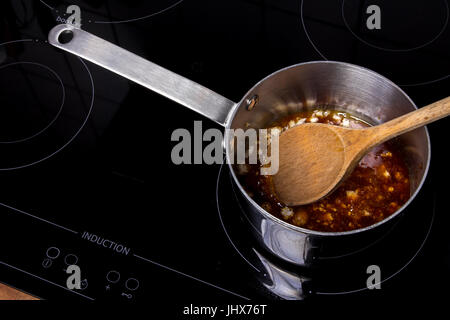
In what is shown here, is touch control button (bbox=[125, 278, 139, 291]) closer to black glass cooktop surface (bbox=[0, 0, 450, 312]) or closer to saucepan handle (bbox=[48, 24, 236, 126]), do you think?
black glass cooktop surface (bbox=[0, 0, 450, 312])

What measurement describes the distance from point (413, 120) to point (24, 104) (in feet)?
2.31

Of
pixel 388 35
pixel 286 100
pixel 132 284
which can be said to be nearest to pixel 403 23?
pixel 388 35

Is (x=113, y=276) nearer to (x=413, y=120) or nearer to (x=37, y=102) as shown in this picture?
(x=37, y=102)

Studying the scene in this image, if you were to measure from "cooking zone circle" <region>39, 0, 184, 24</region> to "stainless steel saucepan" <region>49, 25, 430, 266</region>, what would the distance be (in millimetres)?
114

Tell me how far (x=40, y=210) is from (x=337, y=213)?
51 centimetres

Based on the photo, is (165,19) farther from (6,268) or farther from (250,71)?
(6,268)

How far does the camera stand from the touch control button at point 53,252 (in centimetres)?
75

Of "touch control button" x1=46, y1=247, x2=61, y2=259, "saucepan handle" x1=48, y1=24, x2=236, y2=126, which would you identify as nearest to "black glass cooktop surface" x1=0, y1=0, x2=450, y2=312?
"touch control button" x1=46, y1=247, x2=61, y2=259

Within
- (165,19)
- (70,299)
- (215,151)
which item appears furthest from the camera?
(165,19)

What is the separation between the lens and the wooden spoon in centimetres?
77

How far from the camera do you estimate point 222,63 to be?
3.05ft

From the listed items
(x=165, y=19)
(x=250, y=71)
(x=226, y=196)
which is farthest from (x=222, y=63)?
(x=226, y=196)

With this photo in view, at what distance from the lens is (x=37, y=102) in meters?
0.91

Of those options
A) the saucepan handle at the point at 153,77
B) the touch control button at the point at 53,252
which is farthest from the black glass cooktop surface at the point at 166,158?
the saucepan handle at the point at 153,77
